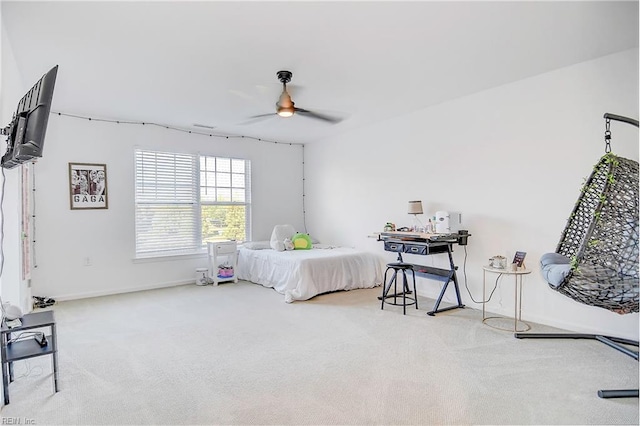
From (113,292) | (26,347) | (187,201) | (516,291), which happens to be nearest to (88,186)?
(187,201)

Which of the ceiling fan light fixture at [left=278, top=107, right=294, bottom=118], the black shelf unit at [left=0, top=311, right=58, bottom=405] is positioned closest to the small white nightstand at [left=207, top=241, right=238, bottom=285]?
the ceiling fan light fixture at [left=278, top=107, right=294, bottom=118]

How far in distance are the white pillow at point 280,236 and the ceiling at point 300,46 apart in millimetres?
2128

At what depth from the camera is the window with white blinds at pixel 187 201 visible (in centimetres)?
539

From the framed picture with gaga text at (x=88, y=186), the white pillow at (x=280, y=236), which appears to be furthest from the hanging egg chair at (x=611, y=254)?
the framed picture with gaga text at (x=88, y=186)

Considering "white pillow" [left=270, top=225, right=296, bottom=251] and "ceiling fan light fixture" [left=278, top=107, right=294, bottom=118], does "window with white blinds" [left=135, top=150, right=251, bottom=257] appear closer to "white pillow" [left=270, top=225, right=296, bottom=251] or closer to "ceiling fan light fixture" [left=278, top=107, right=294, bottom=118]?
"white pillow" [left=270, top=225, right=296, bottom=251]

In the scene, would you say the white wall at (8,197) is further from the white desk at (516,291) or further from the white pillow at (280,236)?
the white desk at (516,291)

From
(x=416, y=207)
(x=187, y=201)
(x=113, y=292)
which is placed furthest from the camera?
(x=187, y=201)

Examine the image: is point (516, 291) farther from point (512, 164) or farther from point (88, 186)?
point (88, 186)

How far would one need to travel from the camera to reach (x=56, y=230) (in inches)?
186

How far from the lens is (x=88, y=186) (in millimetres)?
4934

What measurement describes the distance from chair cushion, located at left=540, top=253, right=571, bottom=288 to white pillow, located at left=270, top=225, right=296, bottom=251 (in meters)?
3.63

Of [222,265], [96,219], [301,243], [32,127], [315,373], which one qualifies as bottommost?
[315,373]

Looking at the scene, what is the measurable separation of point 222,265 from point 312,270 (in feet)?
5.67

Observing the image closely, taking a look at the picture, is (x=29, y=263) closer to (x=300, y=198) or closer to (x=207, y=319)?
(x=207, y=319)
